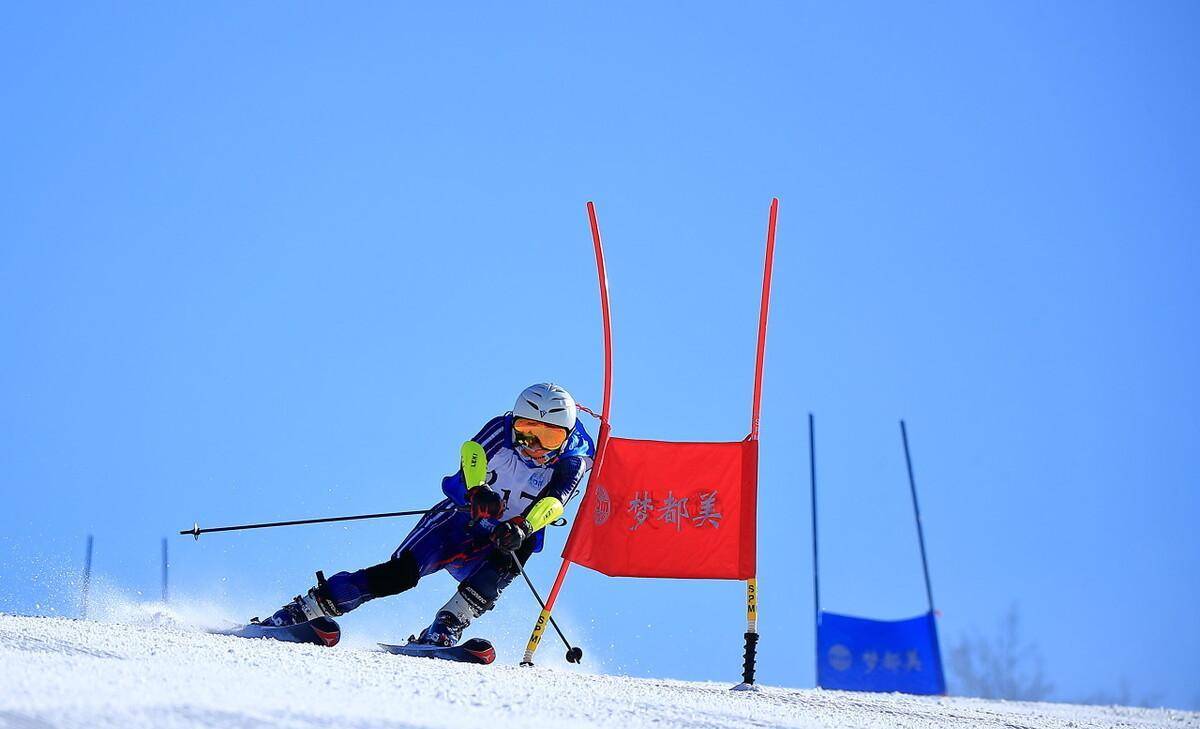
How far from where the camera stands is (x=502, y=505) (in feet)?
18.7

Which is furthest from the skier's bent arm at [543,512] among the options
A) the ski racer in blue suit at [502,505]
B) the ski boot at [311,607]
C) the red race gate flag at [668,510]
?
the ski boot at [311,607]

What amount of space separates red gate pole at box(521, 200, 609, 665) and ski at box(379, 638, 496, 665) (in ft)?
0.86

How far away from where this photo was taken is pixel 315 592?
557 cm

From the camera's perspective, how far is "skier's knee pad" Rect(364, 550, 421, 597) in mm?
5703

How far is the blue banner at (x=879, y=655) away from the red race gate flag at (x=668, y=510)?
18.5ft

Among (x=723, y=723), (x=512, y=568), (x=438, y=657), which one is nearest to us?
(x=723, y=723)

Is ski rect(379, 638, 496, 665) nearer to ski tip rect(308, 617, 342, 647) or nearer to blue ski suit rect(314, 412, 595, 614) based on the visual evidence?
ski tip rect(308, 617, 342, 647)

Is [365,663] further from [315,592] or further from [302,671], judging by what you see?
[315,592]

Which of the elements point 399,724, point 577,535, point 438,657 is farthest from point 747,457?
point 399,724

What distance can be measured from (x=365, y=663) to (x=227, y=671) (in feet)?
2.32

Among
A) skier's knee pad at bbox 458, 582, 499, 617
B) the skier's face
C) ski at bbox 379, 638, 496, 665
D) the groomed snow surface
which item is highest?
the skier's face

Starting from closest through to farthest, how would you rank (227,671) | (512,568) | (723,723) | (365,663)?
(227,671), (723,723), (365,663), (512,568)

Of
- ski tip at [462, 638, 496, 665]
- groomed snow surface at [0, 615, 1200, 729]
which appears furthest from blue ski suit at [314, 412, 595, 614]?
groomed snow surface at [0, 615, 1200, 729]

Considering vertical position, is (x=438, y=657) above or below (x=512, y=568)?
below
